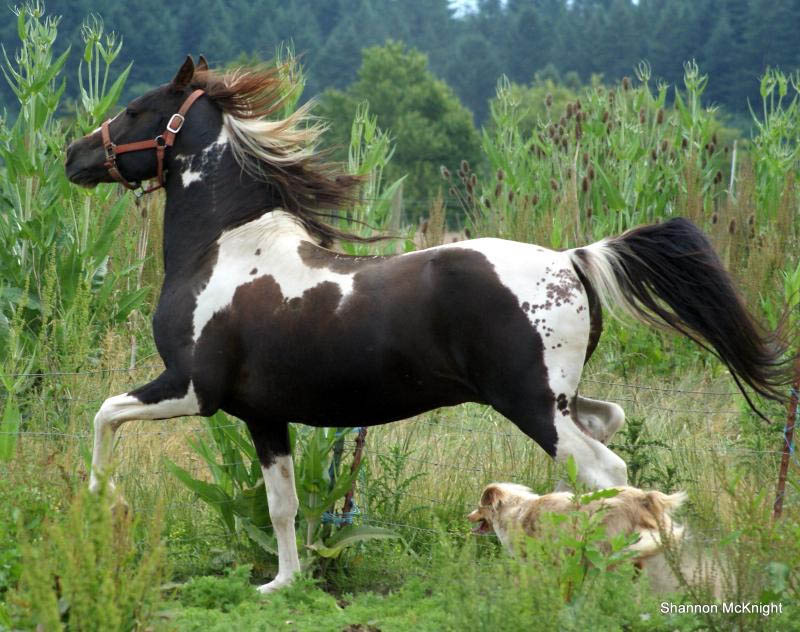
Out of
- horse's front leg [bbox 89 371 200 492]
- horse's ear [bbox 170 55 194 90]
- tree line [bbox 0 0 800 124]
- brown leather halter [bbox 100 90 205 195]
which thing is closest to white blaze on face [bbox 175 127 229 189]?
brown leather halter [bbox 100 90 205 195]

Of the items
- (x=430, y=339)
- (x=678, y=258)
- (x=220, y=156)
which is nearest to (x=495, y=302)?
(x=430, y=339)

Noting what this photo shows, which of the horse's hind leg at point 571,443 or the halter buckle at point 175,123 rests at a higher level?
the halter buckle at point 175,123

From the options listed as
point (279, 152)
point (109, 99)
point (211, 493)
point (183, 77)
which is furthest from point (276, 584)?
point (109, 99)

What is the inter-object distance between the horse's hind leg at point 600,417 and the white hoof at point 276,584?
1454mm

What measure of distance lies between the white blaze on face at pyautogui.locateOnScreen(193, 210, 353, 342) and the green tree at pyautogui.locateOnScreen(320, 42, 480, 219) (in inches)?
1255

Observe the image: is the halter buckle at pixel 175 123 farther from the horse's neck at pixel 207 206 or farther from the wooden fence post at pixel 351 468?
the wooden fence post at pixel 351 468

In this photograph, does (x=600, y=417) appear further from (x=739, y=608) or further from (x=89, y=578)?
(x=89, y=578)

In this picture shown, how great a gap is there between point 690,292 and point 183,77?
2460 mm

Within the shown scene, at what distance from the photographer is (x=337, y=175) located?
5.10 m

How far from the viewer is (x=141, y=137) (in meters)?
5.06

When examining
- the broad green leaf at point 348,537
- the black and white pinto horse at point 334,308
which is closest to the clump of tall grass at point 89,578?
the black and white pinto horse at point 334,308

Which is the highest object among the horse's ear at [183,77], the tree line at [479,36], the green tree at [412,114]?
the tree line at [479,36]

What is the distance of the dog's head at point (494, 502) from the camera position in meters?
4.64

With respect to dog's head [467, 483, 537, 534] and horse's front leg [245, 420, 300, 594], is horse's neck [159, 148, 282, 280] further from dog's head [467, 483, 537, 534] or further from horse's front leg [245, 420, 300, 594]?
dog's head [467, 483, 537, 534]
